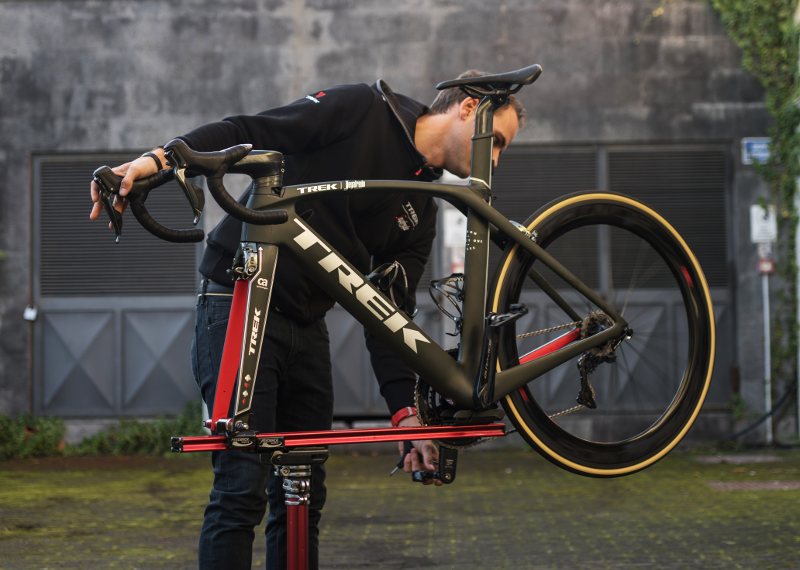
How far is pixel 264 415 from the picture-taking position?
202 centimetres

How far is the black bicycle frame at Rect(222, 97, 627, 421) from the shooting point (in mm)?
1840

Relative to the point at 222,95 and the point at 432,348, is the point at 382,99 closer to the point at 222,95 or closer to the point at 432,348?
the point at 432,348

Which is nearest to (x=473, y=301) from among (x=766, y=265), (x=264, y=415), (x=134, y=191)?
(x=264, y=415)

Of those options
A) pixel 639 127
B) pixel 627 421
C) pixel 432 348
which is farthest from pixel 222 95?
pixel 432 348

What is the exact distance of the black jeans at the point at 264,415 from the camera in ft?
6.39

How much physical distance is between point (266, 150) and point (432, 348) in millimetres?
682

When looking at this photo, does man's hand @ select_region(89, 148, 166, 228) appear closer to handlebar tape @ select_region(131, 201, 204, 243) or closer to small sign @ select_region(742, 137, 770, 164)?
handlebar tape @ select_region(131, 201, 204, 243)

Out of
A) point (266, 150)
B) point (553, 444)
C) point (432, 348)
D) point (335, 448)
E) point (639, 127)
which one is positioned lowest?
point (335, 448)

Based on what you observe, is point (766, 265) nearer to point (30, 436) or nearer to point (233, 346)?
point (233, 346)

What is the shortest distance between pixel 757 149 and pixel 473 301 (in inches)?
254

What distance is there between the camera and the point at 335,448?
7.45m

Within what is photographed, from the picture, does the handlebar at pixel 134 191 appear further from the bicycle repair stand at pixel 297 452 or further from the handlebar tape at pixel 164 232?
the bicycle repair stand at pixel 297 452

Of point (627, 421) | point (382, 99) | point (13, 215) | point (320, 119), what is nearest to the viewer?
point (320, 119)

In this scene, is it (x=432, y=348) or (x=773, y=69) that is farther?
(x=773, y=69)
